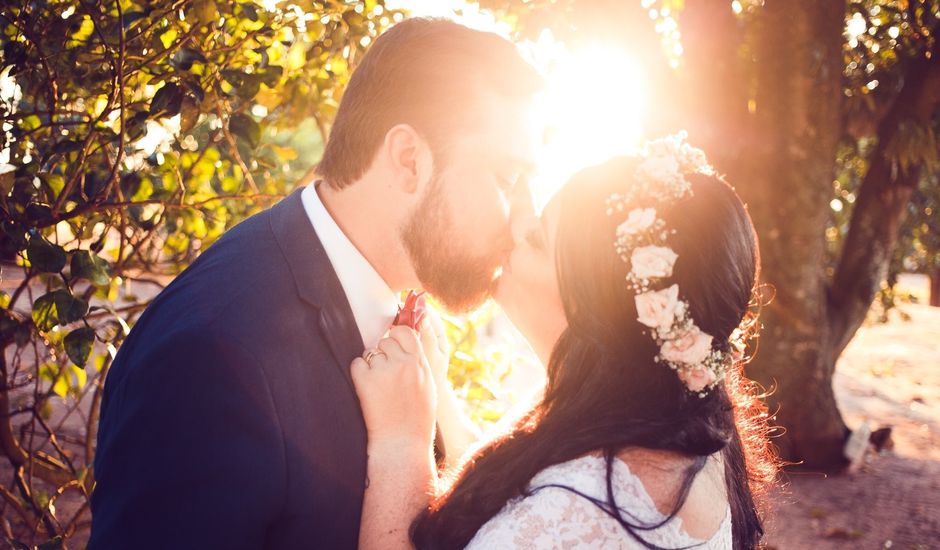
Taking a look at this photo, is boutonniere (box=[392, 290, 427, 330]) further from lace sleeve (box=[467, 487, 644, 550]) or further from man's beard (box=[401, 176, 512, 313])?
lace sleeve (box=[467, 487, 644, 550])

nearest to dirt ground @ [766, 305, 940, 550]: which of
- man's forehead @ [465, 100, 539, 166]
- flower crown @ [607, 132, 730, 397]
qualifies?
flower crown @ [607, 132, 730, 397]

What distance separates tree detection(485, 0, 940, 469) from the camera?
5781 millimetres

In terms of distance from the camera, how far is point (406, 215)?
243 centimetres

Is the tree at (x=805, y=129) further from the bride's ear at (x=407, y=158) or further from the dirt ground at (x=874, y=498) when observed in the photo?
the bride's ear at (x=407, y=158)

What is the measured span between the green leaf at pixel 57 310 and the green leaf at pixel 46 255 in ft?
0.28

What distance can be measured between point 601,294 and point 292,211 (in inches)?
38.6

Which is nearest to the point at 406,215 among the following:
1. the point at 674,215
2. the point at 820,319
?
the point at 674,215

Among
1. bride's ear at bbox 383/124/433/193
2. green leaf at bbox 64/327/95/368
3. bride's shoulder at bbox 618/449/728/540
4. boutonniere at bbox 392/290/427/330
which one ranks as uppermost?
bride's ear at bbox 383/124/433/193

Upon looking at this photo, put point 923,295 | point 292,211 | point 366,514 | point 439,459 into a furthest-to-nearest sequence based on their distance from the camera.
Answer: point 923,295 < point 439,459 < point 292,211 < point 366,514

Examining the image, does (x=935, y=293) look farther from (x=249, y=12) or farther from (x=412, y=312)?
(x=249, y=12)

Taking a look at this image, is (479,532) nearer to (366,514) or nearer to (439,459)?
(366,514)

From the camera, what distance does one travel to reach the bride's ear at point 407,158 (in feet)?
8.07

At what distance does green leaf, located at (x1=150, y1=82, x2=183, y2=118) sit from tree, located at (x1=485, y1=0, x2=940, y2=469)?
3145 mm

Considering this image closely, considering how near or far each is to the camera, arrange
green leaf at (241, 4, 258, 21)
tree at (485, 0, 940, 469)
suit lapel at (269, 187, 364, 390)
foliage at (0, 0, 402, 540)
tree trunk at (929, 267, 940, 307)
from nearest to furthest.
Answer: suit lapel at (269, 187, 364, 390) → foliage at (0, 0, 402, 540) → green leaf at (241, 4, 258, 21) → tree at (485, 0, 940, 469) → tree trunk at (929, 267, 940, 307)
